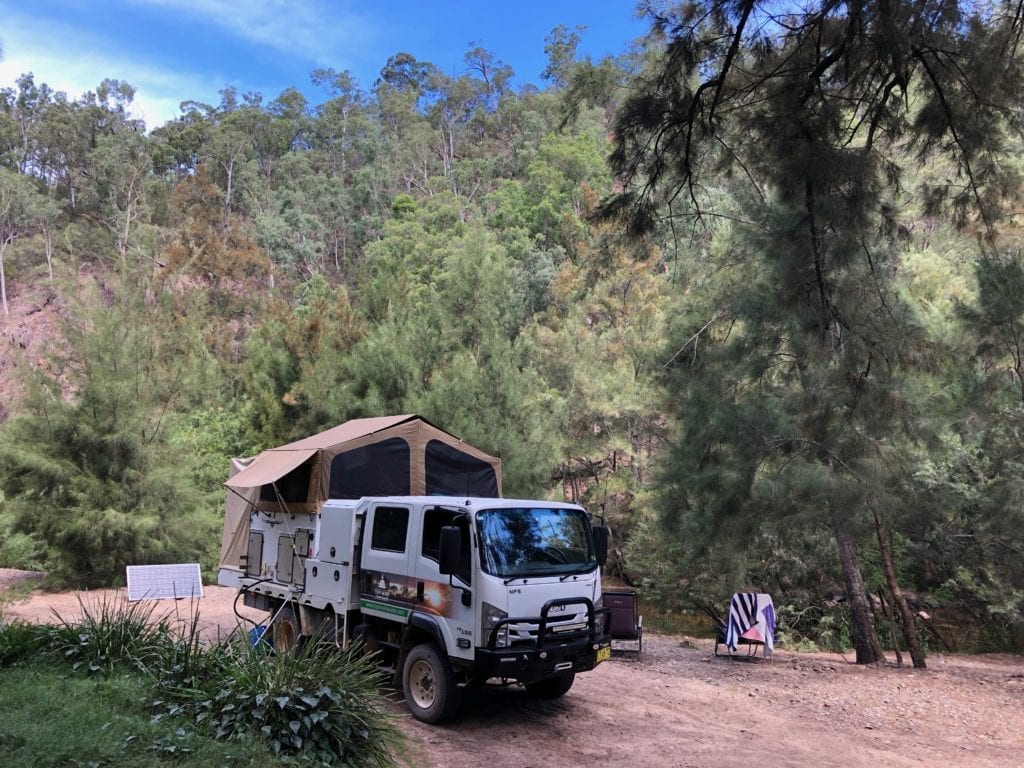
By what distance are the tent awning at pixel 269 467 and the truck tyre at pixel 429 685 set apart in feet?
8.25

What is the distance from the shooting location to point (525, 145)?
160ft

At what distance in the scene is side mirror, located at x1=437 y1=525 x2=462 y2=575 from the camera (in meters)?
6.07

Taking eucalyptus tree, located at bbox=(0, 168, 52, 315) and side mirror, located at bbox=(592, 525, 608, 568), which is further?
eucalyptus tree, located at bbox=(0, 168, 52, 315)

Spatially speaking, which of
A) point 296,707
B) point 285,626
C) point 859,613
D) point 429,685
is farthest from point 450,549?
point 859,613

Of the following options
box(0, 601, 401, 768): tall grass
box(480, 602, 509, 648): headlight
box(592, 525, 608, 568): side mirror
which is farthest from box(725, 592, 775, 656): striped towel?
box(0, 601, 401, 768): tall grass

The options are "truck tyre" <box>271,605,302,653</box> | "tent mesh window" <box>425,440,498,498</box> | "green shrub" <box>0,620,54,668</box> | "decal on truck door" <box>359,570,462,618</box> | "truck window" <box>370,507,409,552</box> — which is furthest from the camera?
"tent mesh window" <box>425,440,498,498</box>

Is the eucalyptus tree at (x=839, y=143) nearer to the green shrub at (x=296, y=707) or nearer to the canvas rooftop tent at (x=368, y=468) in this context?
the canvas rooftop tent at (x=368, y=468)

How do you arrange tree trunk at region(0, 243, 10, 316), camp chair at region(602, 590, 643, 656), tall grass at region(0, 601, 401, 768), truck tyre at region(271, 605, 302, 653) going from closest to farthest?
1. tall grass at region(0, 601, 401, 768)
2. truck tyre at region(271, 605, 302, 653)
3. camp chair at region(602, 590, 643, 656)
4. tree trunk at region(0, 243, 10, 316)

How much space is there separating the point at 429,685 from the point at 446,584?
3.10 ft

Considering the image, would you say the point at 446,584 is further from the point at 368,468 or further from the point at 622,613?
the point at 622,613

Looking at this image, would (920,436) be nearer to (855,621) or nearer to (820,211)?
(820,211)

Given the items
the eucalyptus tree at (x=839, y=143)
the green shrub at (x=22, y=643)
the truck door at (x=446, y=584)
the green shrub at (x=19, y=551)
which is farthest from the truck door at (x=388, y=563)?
the green shrub at (x=19, y=551)

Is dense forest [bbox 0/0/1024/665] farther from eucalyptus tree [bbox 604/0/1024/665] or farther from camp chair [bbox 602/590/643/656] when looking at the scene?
camp chair [bbox 602/590/643/656]

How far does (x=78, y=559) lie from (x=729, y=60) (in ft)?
50.1
